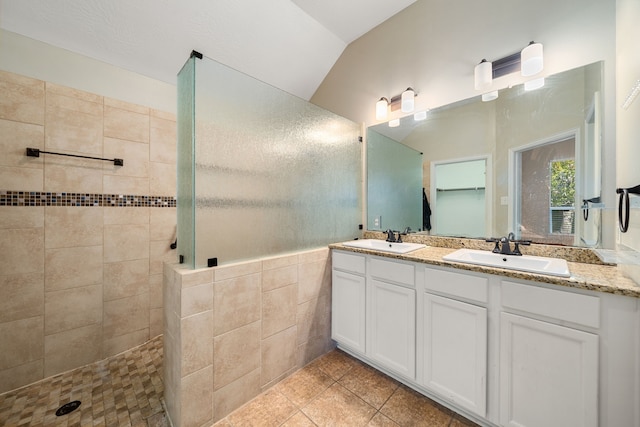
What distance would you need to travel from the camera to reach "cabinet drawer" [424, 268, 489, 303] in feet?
3.96

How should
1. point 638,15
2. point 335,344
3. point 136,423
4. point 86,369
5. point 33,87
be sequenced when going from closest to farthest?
point 638,15, point 136,423, point 33,87, point 86,369, point 335,344

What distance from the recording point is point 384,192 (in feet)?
7.56

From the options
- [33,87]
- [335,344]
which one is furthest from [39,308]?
[335,344]

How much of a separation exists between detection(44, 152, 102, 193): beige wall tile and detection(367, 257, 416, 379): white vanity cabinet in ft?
7.33

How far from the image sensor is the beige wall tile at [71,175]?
1680 millimetres

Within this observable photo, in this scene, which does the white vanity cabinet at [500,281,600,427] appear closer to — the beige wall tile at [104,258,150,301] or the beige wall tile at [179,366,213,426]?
the beige wall tile at [179,366,213,426]

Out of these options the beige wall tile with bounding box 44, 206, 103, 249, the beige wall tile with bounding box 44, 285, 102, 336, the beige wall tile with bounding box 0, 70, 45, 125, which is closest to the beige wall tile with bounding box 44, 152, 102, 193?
the beige wall tile with bounding box 44, 206, 103, 249

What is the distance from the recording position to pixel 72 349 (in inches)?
69.6

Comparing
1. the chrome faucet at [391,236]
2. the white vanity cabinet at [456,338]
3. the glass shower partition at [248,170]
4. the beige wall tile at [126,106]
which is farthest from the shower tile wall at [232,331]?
the beige wall tile at [126,106]

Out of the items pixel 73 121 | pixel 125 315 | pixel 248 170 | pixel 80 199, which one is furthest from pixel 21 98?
pixel 125 315

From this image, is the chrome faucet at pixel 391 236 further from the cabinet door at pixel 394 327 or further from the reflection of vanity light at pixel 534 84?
the reflection of vanity light at pixel 534 84

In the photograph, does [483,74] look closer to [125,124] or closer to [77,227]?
[125,124]

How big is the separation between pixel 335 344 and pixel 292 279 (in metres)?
0.82

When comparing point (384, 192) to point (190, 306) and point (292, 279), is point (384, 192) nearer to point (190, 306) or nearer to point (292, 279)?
point (292, 279)
